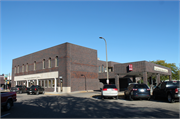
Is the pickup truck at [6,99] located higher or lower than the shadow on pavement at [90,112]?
higher

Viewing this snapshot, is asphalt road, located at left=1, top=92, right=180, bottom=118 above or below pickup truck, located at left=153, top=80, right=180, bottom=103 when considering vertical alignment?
below

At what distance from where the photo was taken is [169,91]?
14.2 metres

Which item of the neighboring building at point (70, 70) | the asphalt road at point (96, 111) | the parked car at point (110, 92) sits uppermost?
the neighboring building at point (70, 70)

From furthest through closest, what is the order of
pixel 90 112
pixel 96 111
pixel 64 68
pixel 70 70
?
pixel 70 70, pixel 64 68, pixel 96 111, pixel 90 112

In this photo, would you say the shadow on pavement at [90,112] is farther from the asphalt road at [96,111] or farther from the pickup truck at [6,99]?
the pickup truck at [6,99]

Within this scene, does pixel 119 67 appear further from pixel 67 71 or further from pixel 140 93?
Result: pixel 140 93

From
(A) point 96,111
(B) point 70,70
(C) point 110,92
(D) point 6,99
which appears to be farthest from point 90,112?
(B) point 70,70

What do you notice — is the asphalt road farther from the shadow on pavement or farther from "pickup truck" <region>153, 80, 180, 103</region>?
"pickup truck" <region>153, 80, 180, 103</region>

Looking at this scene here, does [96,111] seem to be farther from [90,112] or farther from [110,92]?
[110,92]

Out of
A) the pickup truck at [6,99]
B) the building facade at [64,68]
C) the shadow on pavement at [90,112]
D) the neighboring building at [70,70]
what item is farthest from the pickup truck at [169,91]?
the building facade at [64,68]

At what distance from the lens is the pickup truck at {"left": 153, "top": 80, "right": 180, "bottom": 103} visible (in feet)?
44.5

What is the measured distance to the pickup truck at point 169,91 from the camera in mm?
13570

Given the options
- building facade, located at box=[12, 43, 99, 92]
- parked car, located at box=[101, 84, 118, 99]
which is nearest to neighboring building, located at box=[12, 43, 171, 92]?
building facade, located at box=[12, 43, 99, 92]

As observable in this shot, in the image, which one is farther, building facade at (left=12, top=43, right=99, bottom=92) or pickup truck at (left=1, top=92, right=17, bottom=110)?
building facade at (left=12, top=43, right=99, bottom=92)
